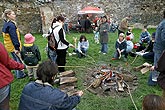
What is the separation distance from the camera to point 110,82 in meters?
6.08

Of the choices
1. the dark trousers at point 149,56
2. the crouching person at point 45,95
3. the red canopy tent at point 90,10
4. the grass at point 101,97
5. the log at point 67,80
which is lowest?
the grass at point 101,97

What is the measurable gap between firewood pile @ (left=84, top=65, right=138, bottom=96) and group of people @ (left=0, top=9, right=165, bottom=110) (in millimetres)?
571

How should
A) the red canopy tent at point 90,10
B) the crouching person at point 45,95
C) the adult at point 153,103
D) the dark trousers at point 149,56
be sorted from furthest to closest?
the red canopy tent at point 90,10 → the dark trousers at point 149,56 → the crouching person at point 45,95 → the adult at point 153,103

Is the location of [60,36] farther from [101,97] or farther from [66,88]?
[101,97]

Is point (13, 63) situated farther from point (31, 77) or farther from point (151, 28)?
point (151, 28)

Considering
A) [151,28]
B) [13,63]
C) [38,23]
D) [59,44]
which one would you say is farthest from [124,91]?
[151,28]

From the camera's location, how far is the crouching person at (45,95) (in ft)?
9.51

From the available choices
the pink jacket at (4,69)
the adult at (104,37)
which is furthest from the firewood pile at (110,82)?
the pink jacket at (4,69)

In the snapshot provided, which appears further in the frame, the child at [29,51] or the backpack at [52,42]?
the backpack at [52,42]

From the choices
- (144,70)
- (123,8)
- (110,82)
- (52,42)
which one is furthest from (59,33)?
(123,8)

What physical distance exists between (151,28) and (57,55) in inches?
460

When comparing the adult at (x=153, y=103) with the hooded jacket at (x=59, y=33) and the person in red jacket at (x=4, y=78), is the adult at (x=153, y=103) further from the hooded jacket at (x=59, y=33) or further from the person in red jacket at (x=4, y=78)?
the hooded jacket at (x=59, y=33)

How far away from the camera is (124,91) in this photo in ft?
19.2

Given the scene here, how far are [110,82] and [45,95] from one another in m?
3.38
